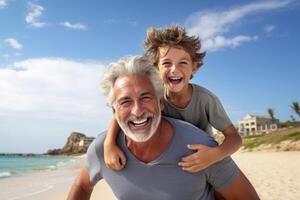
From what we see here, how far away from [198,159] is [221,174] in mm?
277

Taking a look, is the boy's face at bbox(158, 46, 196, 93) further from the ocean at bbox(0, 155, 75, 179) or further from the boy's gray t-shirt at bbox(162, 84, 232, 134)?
the ocean at bbox(0, 155, 75, 179)

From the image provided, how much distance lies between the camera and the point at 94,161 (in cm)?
302

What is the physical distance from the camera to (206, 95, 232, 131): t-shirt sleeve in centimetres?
→ 360

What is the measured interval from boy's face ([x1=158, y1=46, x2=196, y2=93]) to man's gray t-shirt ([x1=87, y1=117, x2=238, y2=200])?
97 cm

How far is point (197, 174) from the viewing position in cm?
276

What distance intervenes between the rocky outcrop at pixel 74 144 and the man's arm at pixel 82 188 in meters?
134

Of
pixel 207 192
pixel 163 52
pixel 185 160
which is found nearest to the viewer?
pixel 185 160

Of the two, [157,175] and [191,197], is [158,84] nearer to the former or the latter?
[157,175]

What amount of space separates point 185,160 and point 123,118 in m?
0.56

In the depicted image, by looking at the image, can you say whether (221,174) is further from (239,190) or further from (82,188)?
(82,188)

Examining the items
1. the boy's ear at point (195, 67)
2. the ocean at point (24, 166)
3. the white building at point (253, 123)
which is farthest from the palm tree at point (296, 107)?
the boy's ear at point (195, 67)

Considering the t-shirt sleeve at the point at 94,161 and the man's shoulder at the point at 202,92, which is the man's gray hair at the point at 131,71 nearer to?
the t-shirt sleeve at the point at 94,161

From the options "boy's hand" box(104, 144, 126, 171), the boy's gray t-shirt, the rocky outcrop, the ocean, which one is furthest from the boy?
the rocky outcrop

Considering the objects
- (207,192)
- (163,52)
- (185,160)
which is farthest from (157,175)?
(163,52)
